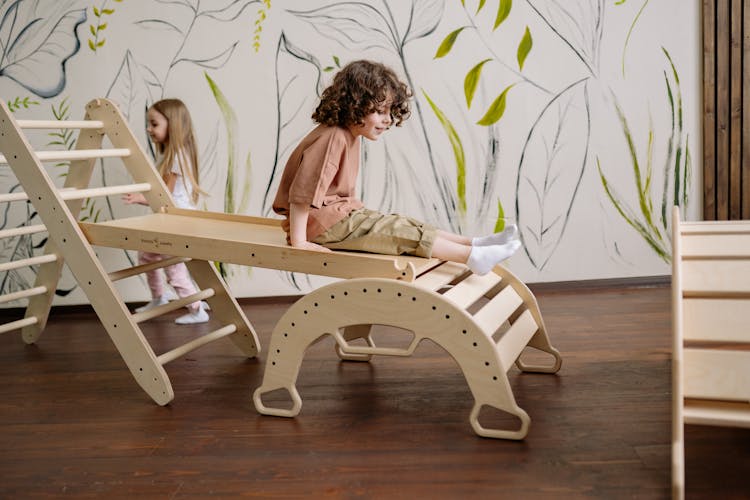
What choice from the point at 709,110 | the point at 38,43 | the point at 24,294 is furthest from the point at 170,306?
the point at 709,110

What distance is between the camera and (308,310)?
2008 millimetres

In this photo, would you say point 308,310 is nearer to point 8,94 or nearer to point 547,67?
point 547,67

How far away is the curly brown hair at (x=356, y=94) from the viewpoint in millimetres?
2223

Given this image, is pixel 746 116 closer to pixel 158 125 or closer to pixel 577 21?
pixel 577 21

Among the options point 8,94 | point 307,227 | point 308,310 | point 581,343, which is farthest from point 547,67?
point 8,94

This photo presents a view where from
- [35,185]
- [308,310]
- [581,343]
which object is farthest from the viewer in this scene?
[581,343]

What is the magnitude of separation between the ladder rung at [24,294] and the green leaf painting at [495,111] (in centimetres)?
204

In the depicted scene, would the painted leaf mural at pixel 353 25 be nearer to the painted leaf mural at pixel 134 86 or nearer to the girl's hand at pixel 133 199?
the painted leaf mural at pixel 134 86

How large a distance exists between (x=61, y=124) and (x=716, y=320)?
2118 mm

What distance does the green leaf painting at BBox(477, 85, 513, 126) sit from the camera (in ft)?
11.3

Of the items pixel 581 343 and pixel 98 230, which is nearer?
pixel 98 230

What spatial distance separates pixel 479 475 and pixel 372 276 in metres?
0.65

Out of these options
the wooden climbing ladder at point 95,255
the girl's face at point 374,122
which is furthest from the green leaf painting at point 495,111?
the wooden climbing ladder at point 95,255

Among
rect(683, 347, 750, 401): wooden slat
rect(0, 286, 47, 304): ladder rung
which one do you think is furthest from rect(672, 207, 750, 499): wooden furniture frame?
rect(0, 286, 47, 304): ladder rung
